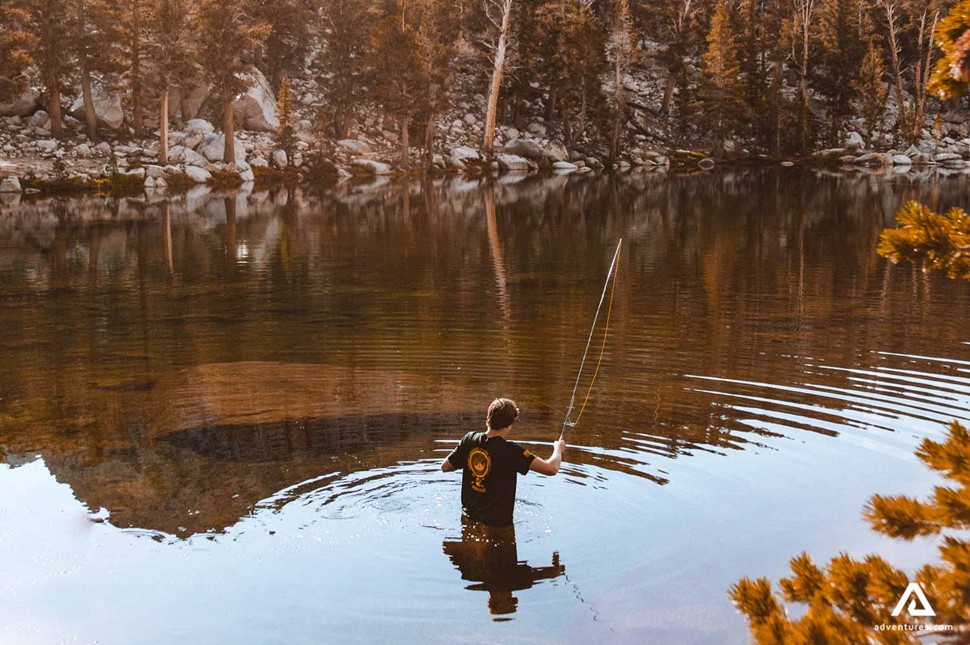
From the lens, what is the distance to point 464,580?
622 cm

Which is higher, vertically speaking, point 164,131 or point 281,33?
point 281,33

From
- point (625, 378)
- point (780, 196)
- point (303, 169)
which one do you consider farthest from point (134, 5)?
point (625, 378)

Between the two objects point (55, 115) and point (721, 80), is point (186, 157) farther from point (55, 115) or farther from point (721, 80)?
point (721, 80)

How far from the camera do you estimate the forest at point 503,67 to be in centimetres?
5050

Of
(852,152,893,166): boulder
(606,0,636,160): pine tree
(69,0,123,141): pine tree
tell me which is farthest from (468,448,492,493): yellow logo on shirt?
(852,152,893,166): boulder

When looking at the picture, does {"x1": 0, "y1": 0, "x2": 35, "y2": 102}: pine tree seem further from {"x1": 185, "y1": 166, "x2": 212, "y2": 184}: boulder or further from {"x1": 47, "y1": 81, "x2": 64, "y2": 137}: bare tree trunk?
{"x1": 185, "y1": 166, "x2": 212, "y2": 184}: boulder

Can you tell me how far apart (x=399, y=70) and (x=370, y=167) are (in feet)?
19.1

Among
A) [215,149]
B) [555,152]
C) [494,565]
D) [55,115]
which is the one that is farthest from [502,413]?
A: [555,152]

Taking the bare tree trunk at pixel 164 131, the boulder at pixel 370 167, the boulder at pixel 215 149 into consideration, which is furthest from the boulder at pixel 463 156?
the bare tree trunk at pixel 164 131

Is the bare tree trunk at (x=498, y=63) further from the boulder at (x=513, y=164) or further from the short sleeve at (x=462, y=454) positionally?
the short sleeve at (x=462, y=454)

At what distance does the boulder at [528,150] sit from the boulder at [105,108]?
932 inches

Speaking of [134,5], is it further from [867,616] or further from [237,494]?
[867,616]

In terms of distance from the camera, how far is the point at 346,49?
6106cm

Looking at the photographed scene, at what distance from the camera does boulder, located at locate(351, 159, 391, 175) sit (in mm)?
59250
